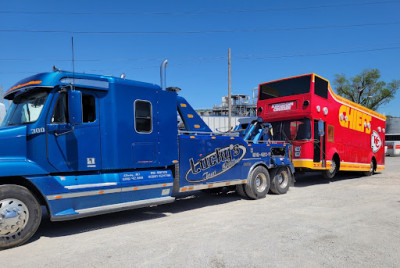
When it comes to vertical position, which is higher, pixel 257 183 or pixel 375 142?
pixel 375 142

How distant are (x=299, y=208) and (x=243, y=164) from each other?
6.01 ft

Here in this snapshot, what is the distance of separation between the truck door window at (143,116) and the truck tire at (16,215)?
2.26 meters

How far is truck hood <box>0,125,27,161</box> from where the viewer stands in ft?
15.5

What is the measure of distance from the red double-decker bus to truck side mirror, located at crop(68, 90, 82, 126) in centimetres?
821

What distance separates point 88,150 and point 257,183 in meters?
5.29

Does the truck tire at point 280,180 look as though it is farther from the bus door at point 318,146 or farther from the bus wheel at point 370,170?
the bus wheel at point 370,170

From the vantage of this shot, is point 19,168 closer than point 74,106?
Yes

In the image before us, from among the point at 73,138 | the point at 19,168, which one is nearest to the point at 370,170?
the point at 73,138

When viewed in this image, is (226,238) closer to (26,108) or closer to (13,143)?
(13,143)

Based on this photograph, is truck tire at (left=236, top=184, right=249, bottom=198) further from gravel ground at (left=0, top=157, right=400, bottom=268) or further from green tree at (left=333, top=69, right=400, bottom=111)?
green tree at (left=333, top=69, right=400, bottom=111)

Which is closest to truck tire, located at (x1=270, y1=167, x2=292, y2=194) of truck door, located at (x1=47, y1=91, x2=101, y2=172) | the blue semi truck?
the blue semi truck

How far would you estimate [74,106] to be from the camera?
5020mm

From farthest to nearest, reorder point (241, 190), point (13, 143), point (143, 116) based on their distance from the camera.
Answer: point (241, 190) → point (143, 116) → point (13, 143)

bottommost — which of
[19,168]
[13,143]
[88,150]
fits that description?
[19,168]
